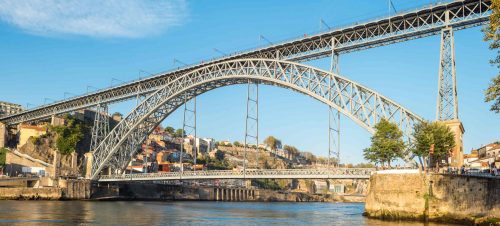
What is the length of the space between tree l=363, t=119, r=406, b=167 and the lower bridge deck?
7.90 feet

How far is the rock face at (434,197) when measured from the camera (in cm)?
3509

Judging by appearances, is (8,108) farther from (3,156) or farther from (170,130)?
(170,130)

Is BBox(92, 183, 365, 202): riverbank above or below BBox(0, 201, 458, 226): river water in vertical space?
below

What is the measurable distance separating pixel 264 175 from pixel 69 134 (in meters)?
55.2

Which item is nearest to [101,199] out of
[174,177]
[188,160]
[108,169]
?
[108,169]

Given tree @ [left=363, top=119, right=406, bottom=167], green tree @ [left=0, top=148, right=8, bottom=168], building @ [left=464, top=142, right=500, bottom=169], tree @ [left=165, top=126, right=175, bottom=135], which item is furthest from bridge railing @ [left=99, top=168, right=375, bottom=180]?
tree @ [left=165, top=126, right=175, bottom=135]

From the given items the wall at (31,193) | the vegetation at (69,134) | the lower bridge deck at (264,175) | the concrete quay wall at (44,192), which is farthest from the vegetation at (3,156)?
the lower bridge deck at (264,175)

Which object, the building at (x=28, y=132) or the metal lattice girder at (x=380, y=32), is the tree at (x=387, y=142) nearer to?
the metal lattice girder at (x=380, y=32)

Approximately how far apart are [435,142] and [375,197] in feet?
21.1

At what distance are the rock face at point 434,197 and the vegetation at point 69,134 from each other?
66.3 m

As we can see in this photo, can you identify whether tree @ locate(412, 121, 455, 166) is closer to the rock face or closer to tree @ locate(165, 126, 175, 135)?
the rock face

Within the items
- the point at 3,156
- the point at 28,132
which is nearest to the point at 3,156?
the point at 3,156

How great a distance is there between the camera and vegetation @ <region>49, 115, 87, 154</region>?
300 ft

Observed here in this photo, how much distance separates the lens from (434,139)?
39.8 meters
